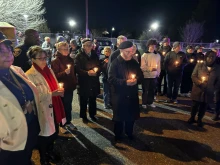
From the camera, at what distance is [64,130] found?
4.92 metres

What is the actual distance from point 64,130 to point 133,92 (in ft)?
6.05

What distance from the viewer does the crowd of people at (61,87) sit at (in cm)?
233

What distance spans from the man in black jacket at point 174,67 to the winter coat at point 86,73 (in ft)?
9.56

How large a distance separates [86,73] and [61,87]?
1.67m

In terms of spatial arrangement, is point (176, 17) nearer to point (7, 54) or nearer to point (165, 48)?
point (165, 48)

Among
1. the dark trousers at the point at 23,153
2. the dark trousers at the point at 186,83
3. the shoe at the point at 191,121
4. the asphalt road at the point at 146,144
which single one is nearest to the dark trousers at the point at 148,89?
the asphalt road at the point at 146,144

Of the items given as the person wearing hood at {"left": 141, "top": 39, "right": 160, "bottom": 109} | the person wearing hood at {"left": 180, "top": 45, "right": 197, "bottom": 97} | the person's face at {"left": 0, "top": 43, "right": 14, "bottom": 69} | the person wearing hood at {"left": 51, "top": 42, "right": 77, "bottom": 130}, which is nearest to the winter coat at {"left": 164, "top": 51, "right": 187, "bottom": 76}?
the person wearing hood at {"left": 141, "top": 39, "right": 160, "bottom": 109}

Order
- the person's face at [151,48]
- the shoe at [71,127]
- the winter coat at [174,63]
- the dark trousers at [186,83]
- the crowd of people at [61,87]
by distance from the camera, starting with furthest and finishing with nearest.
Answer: the dark trousers at [186,83] → the winter coat at [174,63] → the person's face at [151,48] → the shoe at [71,127] → the crowd of people at [61,87]

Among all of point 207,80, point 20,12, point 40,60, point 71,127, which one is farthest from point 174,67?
point 20,12

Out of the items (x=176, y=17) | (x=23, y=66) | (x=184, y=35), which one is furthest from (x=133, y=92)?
(x=176, y=17)

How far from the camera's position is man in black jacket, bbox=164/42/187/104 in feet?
23.4

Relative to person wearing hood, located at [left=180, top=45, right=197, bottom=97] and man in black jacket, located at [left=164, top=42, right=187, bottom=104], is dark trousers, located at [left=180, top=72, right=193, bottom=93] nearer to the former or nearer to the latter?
person wearing hood, located at [left=180, top=45, right=197, bottom=97]

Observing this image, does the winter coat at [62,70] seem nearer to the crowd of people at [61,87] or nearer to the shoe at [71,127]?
the crowd of people at [61,87]

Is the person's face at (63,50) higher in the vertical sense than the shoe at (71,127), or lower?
higher
